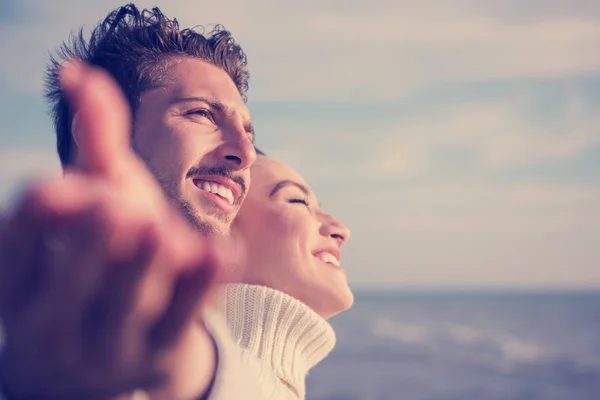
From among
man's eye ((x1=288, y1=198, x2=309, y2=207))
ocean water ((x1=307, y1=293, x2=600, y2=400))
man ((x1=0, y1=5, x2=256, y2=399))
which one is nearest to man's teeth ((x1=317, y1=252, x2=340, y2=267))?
man's eye ((x1=288, y1=198, x2=309, y2=207))

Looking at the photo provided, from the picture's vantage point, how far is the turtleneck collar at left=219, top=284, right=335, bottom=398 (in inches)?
81.4

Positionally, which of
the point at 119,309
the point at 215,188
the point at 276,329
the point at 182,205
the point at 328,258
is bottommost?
the point at 119,309

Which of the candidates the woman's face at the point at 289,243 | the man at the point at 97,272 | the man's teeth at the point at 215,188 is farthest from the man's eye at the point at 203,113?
the man at the point at 97,272

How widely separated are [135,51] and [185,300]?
1514 millimetres

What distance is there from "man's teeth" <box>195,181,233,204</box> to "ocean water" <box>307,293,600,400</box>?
7914 mm

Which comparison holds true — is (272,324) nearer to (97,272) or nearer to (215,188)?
(215,188)

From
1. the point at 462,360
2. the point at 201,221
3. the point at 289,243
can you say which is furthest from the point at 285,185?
the point at 462,360

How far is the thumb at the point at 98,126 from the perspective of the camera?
703 millimetres

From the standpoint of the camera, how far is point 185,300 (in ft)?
2.47

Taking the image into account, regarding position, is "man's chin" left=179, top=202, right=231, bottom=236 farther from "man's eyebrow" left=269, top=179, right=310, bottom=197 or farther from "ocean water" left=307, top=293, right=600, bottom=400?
"ocean water" left=307, top=293, right=600, bottom=400

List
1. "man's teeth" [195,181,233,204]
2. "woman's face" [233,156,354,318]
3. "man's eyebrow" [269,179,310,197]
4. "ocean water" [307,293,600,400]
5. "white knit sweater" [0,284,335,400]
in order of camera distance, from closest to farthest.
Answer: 1. "man's teeth" [195,181,233,204]
2. "white knit sweater" [0,284,335,400]
3. "woman's face" [233,156,354,318]
4. "man's eyebrow" [269,179,310,197]
5. "ocean water" [307,293,600,400]

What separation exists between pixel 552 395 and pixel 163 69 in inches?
396

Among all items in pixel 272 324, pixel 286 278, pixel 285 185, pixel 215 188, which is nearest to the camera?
pixel 215 188

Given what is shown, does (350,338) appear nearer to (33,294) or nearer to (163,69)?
(163,69)
